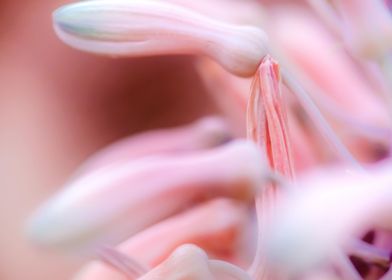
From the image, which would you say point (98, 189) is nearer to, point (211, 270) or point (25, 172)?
point (211, 270)

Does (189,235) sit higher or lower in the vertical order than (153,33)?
lower

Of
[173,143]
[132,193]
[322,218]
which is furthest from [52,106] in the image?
[322,218]

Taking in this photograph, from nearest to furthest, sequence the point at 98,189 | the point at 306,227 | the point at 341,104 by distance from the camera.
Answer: the point at 306,227 → the point at 98,189 → the point at 341,104

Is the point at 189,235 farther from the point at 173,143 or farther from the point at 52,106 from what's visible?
the point at 52,106

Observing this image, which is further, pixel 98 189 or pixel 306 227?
pixel 98 189

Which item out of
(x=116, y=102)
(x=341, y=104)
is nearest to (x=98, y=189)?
(x=341, y=104)

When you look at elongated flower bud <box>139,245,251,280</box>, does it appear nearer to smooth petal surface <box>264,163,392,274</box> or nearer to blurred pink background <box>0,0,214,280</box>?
smooth petal surface <box>264,163,392,274</box>

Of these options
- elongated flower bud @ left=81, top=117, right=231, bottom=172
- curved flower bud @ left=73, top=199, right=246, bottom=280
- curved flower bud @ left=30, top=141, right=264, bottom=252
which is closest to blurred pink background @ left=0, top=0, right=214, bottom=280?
elongated flower bud @ left=81, top=117, right=231, bottom=172
